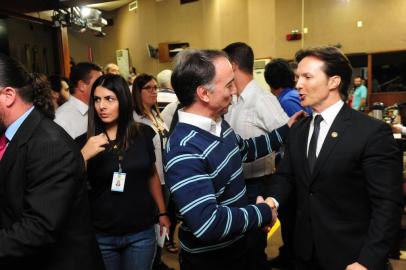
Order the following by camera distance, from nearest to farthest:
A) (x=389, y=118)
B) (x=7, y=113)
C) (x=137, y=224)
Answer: (x=7, y=113), (x=137, y=224), (x=389, y=118)

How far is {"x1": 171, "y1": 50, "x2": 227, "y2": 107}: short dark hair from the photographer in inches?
54.2

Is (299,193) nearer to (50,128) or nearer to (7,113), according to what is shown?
(50,128)

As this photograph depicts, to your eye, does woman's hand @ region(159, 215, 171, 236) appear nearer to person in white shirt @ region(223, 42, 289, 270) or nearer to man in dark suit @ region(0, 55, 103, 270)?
person in white shirt @ region(223, 42, 289, 270)

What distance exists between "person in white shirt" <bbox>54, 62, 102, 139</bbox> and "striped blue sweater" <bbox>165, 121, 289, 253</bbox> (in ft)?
4.90

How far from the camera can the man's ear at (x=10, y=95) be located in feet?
4.12

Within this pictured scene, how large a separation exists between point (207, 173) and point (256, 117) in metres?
1.07

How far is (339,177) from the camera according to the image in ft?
4.79

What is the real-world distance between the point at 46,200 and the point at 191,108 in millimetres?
633

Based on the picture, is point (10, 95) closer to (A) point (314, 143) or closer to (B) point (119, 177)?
(B) point (119, 177)

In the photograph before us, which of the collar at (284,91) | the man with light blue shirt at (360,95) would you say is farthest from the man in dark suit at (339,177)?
the man with light blue shirt at (360,95)

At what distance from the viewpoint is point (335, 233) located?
1492mm

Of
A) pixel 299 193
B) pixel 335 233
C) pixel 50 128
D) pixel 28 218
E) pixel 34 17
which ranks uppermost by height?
pixel 34 17

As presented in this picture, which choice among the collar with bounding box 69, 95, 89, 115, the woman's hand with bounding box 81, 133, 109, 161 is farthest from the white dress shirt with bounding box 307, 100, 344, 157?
the collar with bounding box 69, 95, 89, 115

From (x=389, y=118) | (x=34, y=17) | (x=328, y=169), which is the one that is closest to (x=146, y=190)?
(x=328, y=169)
